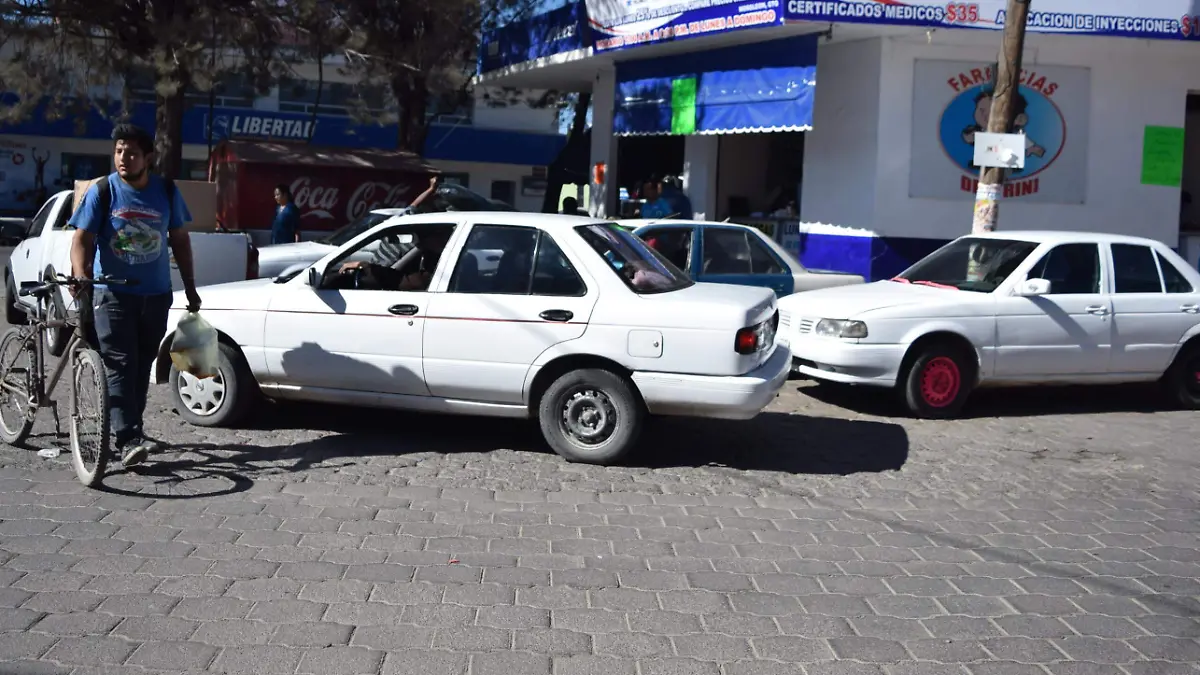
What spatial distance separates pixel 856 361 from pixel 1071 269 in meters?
2.29

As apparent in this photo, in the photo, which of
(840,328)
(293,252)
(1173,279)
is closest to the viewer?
(840,328)

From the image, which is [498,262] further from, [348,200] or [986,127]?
[348,200]

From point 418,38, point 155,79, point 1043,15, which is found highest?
point 418,38

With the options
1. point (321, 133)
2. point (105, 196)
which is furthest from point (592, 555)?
point (321, 133)

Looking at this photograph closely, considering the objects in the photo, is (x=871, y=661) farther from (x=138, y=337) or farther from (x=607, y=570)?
(x=138, y=337)

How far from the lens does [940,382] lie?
9625 mm

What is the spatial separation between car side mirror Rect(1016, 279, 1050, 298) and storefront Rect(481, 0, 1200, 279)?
5.23 metres

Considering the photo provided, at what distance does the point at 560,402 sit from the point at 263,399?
101 inches

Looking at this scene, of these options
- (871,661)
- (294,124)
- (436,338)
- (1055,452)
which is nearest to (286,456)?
(436,338)

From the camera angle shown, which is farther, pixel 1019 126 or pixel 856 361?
pixel 1019 126

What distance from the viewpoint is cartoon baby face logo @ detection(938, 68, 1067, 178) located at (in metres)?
14.9

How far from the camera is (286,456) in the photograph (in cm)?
743

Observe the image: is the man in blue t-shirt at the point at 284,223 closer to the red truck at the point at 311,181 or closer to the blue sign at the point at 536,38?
the red truck at the point at 311,181

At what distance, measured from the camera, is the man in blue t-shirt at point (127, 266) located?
650 centimetres
